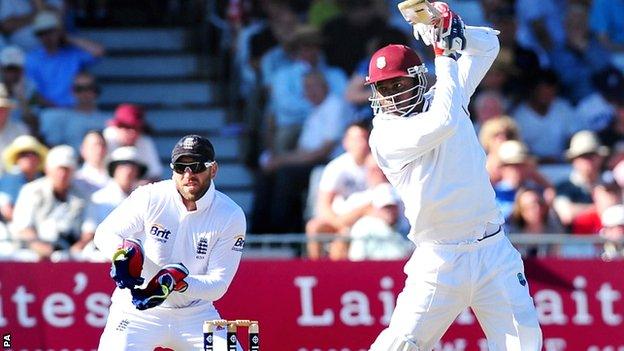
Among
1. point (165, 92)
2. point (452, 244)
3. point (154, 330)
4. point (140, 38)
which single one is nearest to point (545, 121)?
point (165, 92)

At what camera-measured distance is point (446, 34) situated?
8.50 metres

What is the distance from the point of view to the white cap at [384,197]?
Answer: 12250 millimetres

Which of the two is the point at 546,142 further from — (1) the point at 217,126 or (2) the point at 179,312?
(2) the point at 179,312

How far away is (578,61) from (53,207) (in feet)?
18.1

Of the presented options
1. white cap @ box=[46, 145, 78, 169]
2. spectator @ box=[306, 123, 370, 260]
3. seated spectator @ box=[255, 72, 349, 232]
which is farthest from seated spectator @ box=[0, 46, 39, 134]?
spectator @ box=[306, 123, 370, 260]

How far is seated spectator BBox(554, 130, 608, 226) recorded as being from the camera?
1317cm

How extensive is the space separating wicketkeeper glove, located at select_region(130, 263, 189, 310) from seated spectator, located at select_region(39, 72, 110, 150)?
5732 millimetres

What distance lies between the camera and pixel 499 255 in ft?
28.3

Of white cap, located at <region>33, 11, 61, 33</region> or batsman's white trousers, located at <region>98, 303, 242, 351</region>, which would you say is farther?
white cap, located at <region>33, 11, 61, 33</region>

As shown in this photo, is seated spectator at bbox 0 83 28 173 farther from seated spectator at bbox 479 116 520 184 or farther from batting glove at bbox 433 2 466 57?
batting glove at bbox 433 2 466 57

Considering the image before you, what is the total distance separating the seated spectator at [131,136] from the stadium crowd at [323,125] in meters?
0.01

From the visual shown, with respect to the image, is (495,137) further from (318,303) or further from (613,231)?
(318,303)

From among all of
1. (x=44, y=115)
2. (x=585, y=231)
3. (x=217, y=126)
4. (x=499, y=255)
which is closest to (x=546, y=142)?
(x=585, y=231)

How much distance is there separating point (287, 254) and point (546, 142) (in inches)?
128
